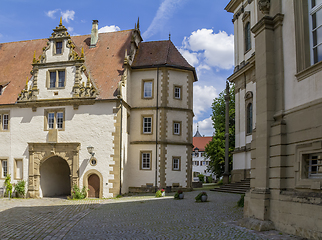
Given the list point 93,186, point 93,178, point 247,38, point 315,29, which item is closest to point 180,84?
point 247,38

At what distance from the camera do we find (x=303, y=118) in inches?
360

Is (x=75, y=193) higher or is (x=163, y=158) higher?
(x=163, y=158)

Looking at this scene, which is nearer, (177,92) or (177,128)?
(177,128)

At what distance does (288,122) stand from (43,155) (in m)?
19.9

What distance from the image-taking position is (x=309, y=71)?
30.1 feet

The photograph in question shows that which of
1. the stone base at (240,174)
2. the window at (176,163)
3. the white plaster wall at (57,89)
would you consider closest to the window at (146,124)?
the window at (176,163)

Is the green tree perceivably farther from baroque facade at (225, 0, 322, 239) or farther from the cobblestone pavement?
baroque facade at (225, 0, 322, 239)

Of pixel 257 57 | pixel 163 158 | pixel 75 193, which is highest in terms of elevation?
pixel 257 57

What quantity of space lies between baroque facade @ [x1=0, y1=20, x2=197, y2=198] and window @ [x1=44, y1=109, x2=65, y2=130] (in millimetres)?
28

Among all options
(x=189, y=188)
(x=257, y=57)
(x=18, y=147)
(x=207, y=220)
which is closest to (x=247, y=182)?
(x=189, y=188)

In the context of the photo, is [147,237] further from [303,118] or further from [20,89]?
[20,89]

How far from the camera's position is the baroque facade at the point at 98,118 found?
24334 mm

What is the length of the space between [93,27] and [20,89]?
793 cm

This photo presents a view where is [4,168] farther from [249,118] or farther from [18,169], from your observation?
[249,118]
